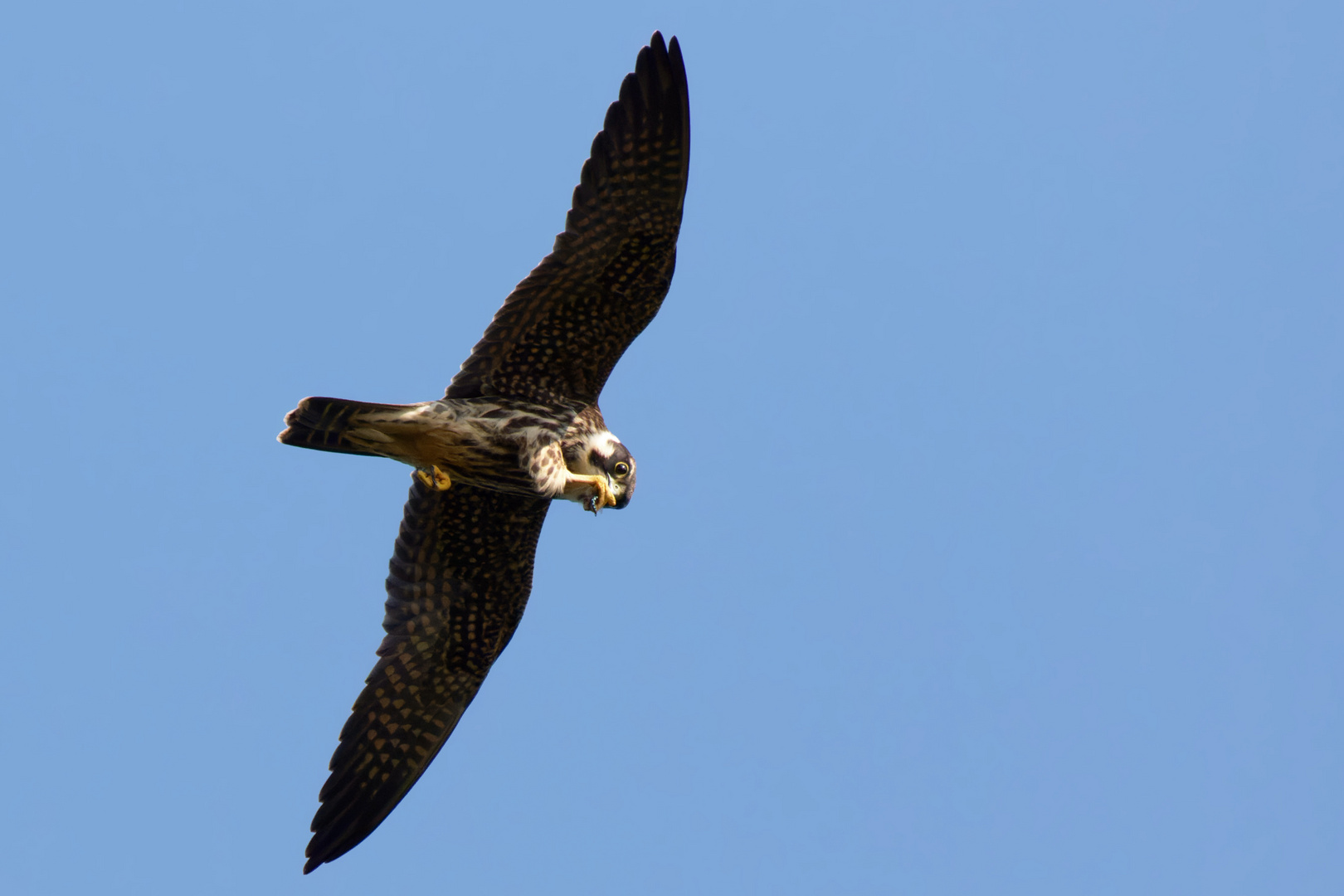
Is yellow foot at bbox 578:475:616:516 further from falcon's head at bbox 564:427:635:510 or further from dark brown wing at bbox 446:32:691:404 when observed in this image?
dark brown wing at bbox 446:32:691:404

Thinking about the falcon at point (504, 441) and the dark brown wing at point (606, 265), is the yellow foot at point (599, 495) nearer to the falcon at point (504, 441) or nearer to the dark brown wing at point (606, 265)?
the falcon at point (504, 441)

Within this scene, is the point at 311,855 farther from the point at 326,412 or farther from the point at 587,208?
the point at 587,208

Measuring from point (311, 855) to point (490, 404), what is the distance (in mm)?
3618

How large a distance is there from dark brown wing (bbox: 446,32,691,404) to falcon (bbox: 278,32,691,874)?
0.04 ft

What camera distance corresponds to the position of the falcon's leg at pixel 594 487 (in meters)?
9.98

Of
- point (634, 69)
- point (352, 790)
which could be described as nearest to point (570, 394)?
point (634, 69)

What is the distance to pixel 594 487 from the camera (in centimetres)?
999

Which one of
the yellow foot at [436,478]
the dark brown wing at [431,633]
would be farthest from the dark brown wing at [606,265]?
the dark brown wing at [431,633]

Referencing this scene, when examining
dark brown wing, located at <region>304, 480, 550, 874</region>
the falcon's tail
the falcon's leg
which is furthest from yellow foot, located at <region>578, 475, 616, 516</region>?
the falcon's tail

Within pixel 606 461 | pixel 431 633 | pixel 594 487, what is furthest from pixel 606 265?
pixel 431 633

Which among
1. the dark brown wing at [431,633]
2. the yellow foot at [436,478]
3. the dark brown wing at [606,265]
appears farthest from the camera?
the dark brown wing at [431,633]

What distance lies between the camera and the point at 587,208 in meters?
9.87

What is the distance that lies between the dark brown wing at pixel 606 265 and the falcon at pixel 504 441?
0.01 m

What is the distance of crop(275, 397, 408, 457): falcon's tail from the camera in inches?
385
